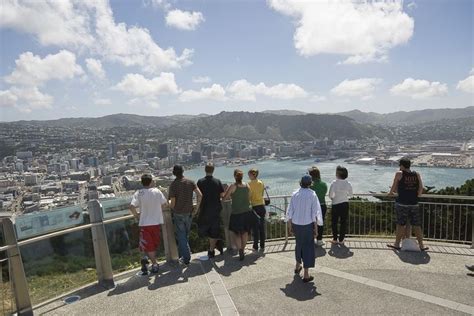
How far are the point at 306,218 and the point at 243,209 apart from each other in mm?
1502

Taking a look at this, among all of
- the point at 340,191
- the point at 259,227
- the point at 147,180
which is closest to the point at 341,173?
the point at 340,191

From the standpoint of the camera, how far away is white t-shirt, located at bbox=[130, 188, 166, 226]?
618cm

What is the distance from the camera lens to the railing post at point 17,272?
16.0 ft

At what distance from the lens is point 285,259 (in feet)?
22.8

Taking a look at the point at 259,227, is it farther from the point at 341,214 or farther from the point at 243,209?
the point at 341,214

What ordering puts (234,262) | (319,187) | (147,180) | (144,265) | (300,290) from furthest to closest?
(319,187), (234,262), (144,265), (147,180), (300,290)

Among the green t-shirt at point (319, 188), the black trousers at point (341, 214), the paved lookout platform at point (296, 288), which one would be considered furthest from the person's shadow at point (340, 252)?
the green t-shirt at point (319, 188)

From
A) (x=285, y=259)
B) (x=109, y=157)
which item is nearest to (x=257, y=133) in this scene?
(x=109, y=157)

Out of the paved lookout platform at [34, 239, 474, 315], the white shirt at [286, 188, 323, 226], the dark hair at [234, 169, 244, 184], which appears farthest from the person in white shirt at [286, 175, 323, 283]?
the dark hair at [234, 169, 244, 184]

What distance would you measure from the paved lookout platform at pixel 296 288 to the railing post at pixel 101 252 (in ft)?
0.65

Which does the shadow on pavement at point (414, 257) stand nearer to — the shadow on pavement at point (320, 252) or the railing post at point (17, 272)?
the shadow on pavement at point (320, 252)

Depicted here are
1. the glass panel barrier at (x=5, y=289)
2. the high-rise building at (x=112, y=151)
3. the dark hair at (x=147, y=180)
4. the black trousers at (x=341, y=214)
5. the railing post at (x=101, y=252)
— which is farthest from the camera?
the high-rise building at (x=112, y=151)

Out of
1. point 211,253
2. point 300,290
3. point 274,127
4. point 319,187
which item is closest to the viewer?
point 300,290

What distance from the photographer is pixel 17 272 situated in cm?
492
